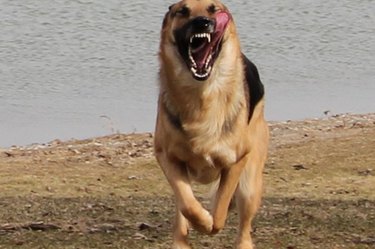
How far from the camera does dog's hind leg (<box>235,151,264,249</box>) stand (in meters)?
8.04

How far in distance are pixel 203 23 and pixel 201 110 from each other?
0.61 meters

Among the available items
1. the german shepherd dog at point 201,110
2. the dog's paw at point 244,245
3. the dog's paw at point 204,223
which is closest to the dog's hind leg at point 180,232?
the german shepherd dog at point 201,110

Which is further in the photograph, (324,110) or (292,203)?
(324,110)

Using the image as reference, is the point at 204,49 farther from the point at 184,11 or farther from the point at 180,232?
the point at 180,232

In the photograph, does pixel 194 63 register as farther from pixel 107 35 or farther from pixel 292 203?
pixel 107 35

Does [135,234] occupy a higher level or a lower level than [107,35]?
higher

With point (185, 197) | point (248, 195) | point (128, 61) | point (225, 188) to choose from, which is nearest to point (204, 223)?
point (185, 197)

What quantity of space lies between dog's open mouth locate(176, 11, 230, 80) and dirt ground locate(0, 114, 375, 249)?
1389mm

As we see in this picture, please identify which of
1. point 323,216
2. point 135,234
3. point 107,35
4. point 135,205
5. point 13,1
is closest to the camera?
point 135,234

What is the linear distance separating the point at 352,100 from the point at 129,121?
12.3ft

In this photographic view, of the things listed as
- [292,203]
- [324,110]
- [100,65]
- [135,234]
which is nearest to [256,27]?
[100,65]

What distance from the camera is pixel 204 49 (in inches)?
289

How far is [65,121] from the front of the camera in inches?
656

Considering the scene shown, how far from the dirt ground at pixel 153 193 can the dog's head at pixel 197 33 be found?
4.66ft
